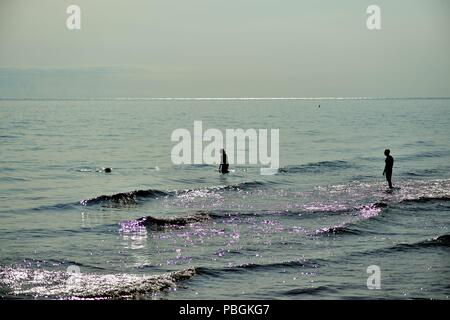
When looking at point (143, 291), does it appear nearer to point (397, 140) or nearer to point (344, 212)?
point (344, 212)

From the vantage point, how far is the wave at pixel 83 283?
15883mm

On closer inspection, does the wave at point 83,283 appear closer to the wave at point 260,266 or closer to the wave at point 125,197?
the wave at point 260,266

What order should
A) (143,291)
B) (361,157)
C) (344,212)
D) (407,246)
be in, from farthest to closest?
(361,157), (344,212), (407,246), (143,291)

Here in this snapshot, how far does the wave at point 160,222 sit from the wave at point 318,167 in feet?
66.2

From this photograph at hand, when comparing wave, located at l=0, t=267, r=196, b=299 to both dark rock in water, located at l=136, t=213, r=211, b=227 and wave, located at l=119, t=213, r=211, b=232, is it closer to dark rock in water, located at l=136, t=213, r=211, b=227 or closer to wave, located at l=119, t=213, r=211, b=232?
wave, located at l=119, t=213, r=211, b=232

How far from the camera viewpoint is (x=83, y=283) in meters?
16.7

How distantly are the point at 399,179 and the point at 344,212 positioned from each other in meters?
14.2

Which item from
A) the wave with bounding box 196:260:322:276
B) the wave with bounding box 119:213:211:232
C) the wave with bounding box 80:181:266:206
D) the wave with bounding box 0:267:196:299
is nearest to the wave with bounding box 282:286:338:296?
the wave with bounding box 196:260:322:276

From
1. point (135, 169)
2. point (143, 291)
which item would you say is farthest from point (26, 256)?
point (135, 169)

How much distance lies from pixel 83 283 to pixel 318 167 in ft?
110

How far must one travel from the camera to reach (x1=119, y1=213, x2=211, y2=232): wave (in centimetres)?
2514

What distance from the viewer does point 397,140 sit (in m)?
79.9

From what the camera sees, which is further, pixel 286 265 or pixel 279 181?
pixel 279 181

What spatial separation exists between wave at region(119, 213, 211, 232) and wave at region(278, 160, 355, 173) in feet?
66.2
